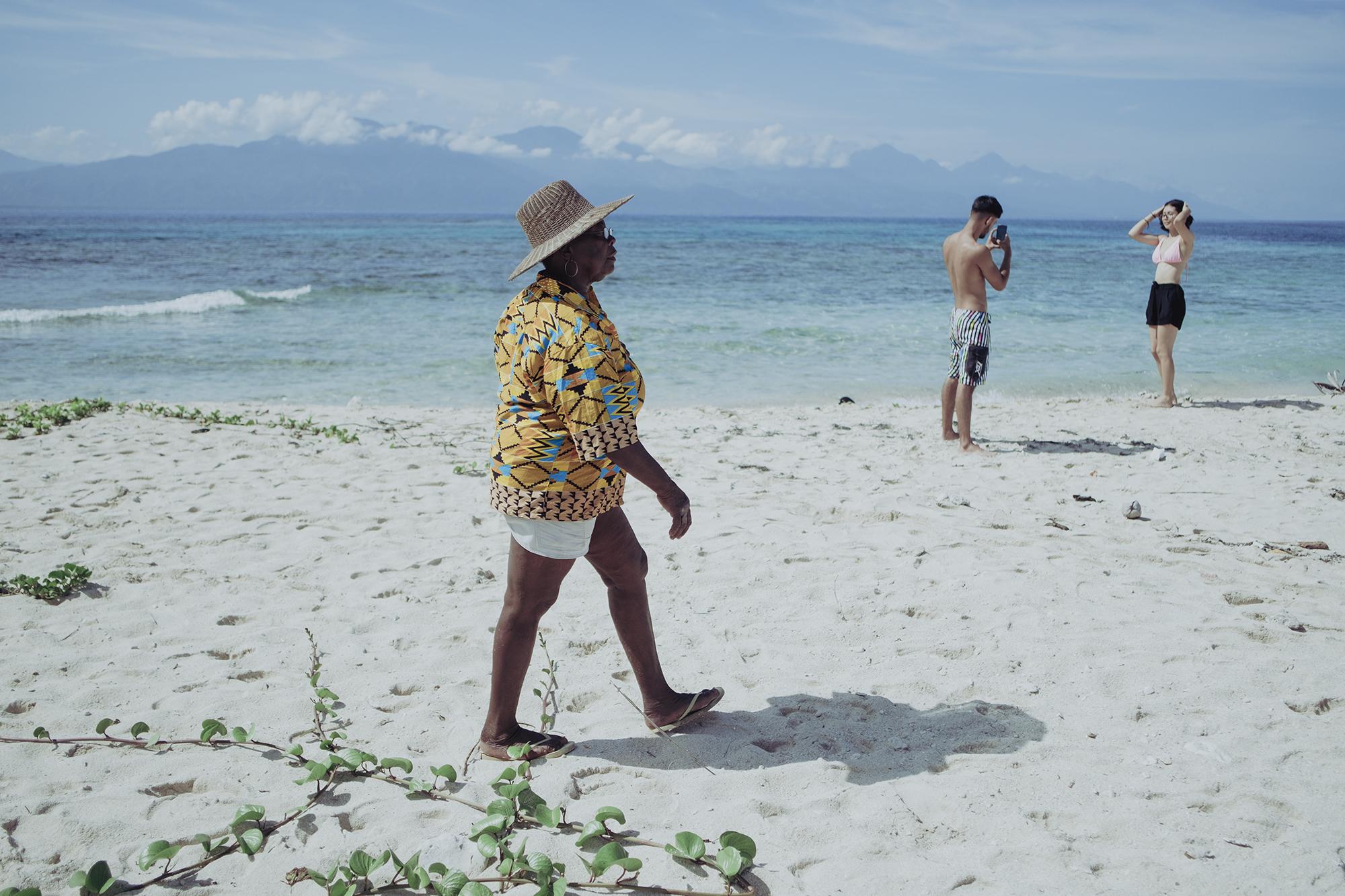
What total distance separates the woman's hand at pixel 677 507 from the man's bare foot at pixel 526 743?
35.9 inches

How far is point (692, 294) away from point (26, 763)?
68.2 feet

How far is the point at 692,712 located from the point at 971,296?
5.22 m

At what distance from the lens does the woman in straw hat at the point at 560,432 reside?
2.42 meters

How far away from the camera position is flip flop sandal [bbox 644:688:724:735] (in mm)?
3086

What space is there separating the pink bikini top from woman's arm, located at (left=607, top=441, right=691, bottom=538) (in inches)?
331

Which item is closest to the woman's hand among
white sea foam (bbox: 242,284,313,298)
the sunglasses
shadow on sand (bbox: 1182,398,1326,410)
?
the sunglasses

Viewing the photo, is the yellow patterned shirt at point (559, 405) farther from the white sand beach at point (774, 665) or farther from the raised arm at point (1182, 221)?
the raised arm at point (1182, 221)

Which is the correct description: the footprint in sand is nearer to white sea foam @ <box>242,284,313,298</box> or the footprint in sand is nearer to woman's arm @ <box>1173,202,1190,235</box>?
woman's arm @ <box>1173,202,1190,235</box>

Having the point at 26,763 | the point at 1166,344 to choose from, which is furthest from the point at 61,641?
the point at 1166,344

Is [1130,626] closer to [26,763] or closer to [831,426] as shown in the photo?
[26,763]

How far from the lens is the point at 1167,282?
9.10 meters

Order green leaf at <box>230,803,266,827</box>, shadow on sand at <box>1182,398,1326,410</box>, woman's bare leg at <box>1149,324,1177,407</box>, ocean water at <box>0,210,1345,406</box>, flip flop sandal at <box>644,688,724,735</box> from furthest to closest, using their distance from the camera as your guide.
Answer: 1. ocean water at <box>0,210,1345,406</box>
2. shadow on sand at <box>1182,398,1326,410</box>
3. woman's bare leg at <box>1149,324,1177,407</box>
4. flip flop sandal at <box>644,688,724,735</box>
5. green leaf at <box>230,803,266,827</box>

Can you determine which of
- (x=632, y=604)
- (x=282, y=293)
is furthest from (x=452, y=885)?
(x=282, y=293)

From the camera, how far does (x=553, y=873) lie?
2.31 m
